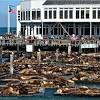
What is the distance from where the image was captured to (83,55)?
329 feet

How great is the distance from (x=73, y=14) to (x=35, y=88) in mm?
54888

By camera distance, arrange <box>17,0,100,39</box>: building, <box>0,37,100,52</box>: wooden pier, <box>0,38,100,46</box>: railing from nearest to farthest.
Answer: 1. <box>0,37,100,52</box>: wooden pier
2. <box>0,38,100,46</box>: railing
3. <box>17,0,100,39</box>: building

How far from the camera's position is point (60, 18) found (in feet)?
391

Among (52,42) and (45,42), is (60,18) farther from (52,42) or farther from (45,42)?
(45,42)

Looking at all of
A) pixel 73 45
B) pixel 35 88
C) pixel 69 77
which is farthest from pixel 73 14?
pixel 35 88

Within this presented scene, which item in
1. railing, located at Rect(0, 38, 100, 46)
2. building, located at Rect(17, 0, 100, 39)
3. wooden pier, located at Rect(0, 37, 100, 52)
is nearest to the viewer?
wooden pier, located at Rect(0, 37, 100, 52)

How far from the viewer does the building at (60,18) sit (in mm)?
118688

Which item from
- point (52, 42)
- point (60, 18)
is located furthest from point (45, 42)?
point (60, 18)

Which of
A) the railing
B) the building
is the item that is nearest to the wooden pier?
the railing

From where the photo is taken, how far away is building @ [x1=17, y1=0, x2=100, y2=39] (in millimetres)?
118688

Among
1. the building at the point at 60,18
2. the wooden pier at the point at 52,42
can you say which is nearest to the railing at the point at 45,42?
the wooden pier at the point at 52,42

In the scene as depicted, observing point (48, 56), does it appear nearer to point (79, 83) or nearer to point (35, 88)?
point (79, 83)

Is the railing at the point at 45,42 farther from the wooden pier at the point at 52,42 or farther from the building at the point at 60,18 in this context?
the building at the point at 60,18

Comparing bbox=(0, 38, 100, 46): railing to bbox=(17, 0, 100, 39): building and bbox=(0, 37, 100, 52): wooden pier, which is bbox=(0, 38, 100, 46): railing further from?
bbox=(17, 0, 100, 39): building
